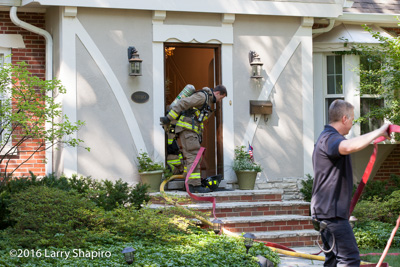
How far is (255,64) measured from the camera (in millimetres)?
11336

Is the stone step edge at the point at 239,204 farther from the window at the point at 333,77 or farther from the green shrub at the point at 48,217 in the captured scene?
the window at the point at 333,77

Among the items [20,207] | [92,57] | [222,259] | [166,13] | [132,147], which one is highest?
[166,13]

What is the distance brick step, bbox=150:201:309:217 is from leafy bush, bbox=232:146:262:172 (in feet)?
2.56

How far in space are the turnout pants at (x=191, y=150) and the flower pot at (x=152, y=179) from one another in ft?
1.77

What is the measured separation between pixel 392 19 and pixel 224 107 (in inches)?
173

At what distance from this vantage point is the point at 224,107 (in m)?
11.3

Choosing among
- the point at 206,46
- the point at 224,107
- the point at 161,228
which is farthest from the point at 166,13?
the point at 161,228

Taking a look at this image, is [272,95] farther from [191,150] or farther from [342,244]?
[342,244]

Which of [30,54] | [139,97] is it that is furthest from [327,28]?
[30,54]

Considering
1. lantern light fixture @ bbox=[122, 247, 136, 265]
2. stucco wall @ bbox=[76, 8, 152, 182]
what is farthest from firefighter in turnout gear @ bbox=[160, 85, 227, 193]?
lantern light fixture @ bbox=[122, 247, 136, 265]

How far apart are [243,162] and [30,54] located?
14.6 feet

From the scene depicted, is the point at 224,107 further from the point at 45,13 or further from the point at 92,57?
the point at 45,13

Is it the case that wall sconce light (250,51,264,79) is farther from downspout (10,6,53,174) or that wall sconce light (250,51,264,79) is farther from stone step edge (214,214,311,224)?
downspout (10,6,53,174)

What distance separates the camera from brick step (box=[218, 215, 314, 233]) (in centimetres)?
969
